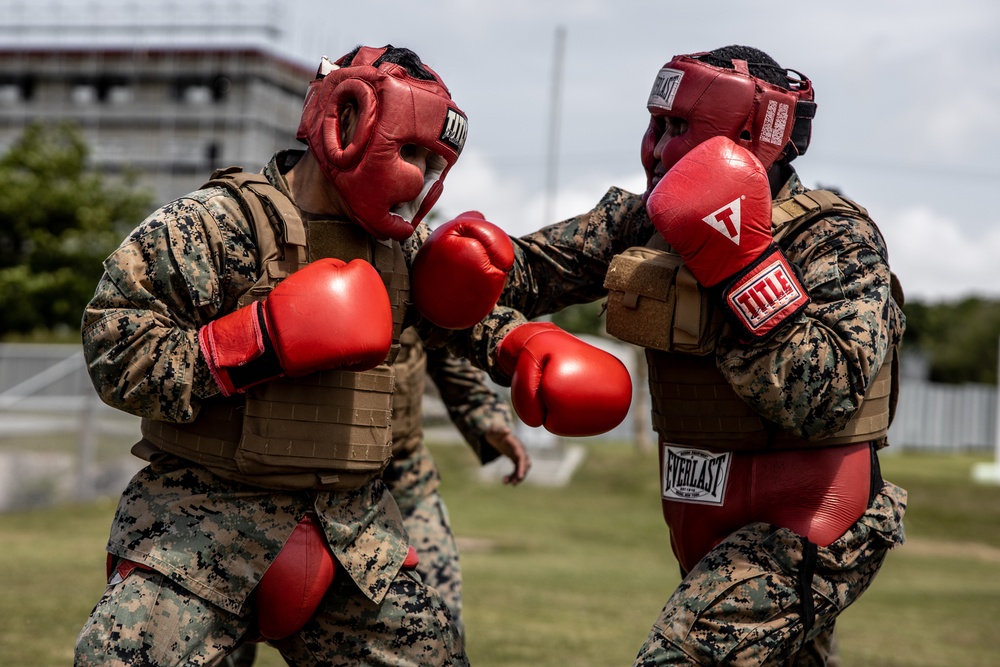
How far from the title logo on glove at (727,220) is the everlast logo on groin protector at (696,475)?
2.56 feet

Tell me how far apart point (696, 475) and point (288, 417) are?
140 centimetres

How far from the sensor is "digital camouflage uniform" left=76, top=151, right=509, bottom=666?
320 centimetres

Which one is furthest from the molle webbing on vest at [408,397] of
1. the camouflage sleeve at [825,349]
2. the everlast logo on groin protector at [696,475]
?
the camouflage sleeve at [825,349]

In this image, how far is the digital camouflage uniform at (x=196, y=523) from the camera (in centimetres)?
320

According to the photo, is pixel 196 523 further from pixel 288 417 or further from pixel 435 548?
pixel 435 548

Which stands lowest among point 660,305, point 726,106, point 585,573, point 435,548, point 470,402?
point 585,573

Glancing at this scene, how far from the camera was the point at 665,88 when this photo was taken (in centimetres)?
385

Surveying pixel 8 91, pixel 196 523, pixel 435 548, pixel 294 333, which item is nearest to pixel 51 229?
pixel 435 548

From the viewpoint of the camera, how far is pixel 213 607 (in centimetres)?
333

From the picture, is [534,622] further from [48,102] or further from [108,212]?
[48,102]

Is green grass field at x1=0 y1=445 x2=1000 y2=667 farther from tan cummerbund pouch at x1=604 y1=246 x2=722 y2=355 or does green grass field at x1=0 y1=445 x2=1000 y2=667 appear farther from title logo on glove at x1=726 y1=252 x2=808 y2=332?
title logo on glove at x1=726 y1=252 x2=808 y2=332

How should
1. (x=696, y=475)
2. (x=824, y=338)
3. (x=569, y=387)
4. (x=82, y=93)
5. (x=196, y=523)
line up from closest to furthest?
(x=196, y=523)
(x=824, y=338)
(x=569, y=387)
(x=696, y=475)
(x=82, y=93)

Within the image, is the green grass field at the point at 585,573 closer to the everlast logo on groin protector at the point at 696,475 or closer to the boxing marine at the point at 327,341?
the everlast logo on groin protector at the point at 696,475

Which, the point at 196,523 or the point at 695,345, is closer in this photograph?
the point at 196,523
